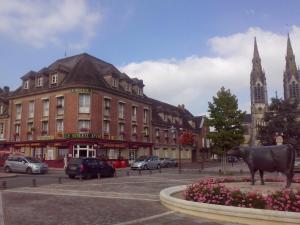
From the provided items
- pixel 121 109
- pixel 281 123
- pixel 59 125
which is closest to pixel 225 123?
pixel 281 123

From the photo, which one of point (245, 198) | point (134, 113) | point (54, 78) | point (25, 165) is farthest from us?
point (134, 113)

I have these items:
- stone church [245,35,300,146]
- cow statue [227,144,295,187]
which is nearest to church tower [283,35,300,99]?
stone church [245,35,300,146]

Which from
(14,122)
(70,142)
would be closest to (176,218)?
(70,142)

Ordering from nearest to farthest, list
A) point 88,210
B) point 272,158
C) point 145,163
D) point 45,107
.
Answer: point 88,210 < point 272,158 < point 145,163 < point 45,107

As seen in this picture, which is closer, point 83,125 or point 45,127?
point 83,125

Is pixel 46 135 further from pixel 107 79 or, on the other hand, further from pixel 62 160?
pixel 107 79

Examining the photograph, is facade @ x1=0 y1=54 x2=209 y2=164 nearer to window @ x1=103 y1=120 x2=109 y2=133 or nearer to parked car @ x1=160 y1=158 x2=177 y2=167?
window @ x1=103 y1=120 x2=109 y2=133

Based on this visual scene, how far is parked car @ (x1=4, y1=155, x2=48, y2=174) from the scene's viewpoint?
3173 cm

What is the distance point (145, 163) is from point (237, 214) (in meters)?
31.2

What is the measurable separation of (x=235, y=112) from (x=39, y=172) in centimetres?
1814

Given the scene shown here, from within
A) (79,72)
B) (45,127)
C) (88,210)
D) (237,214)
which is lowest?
(88,210)

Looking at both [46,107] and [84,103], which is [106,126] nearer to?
[84,103]

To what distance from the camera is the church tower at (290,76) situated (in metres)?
118

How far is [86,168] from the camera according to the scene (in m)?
26.3
